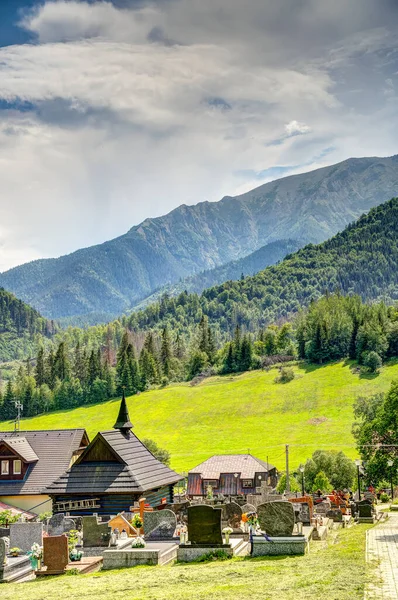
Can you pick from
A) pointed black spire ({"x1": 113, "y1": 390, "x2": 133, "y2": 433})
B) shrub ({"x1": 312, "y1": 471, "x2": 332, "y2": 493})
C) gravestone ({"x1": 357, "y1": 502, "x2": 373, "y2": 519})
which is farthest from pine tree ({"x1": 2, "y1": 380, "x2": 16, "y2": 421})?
gravestone ({"x1": 357, "y1": 502, "x2": 373, "y2": 519})

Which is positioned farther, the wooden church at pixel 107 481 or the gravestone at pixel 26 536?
the wooden church at pixel 107 481

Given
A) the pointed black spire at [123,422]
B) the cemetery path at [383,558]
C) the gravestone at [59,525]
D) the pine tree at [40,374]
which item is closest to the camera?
the cemetery path at [383,558]

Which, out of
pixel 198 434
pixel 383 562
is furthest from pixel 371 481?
pixel 198 434

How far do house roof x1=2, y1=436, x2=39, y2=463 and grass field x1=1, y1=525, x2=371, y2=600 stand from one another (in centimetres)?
2817

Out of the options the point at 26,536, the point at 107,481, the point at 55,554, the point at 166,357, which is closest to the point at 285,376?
the point at 166,357

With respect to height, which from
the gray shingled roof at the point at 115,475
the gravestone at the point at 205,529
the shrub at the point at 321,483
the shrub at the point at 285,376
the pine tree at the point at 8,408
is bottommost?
the shrub at the point at 321,483

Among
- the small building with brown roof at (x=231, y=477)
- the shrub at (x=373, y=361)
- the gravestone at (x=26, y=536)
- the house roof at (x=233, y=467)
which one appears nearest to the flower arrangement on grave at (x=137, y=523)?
the gravestone at (x=26, y=536)

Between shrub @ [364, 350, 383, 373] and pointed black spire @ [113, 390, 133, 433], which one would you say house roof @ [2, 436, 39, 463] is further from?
shrub @ [364, 350, 383, 373]

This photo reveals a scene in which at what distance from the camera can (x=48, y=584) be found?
65.3ft

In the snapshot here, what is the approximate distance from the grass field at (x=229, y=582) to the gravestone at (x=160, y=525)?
614cm

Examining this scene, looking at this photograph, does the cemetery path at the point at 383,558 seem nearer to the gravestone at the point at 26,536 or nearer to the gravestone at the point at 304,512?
the gravestone at the point at 304,512

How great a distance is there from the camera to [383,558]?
64.7 ft

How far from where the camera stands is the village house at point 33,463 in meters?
47.1

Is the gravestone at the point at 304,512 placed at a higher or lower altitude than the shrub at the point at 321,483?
higher
